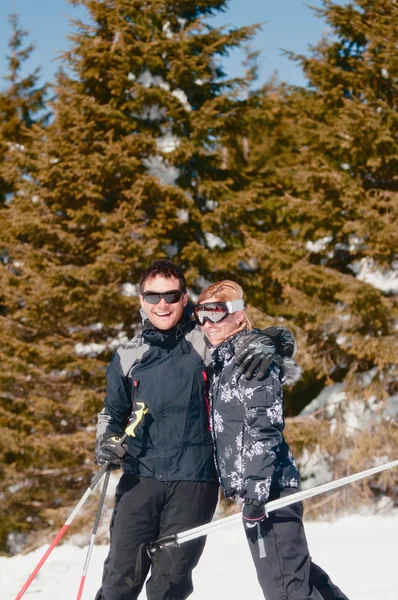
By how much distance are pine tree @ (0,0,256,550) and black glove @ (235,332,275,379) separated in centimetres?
618

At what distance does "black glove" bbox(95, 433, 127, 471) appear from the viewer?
10.1 ft

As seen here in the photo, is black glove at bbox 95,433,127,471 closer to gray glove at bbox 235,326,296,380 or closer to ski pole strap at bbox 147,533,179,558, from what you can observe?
ski pole strap at bbox 147,533,179,558

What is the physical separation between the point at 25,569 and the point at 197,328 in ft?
11.7

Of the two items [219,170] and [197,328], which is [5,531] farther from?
[197,328]

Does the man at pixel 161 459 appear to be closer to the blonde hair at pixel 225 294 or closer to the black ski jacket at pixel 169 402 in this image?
the black ski jacket at pixel 169 402

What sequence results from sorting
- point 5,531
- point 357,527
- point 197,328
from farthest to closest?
point 5,531 → point 357,527 → point 197,328

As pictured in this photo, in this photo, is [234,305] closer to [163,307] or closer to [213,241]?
[163,307]

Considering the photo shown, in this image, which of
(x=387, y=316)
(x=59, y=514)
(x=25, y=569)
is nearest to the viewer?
(x=25, y=569)

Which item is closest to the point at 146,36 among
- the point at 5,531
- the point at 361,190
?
the point at 361,190

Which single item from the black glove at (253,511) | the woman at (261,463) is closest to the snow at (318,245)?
the woman at (261,463)

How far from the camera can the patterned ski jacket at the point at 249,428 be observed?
275cm

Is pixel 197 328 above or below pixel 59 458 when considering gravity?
above

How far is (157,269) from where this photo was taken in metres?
3.31

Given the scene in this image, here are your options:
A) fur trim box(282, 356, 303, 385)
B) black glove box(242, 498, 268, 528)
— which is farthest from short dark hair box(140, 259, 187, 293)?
black glove box(242, 498, 268, 528)
